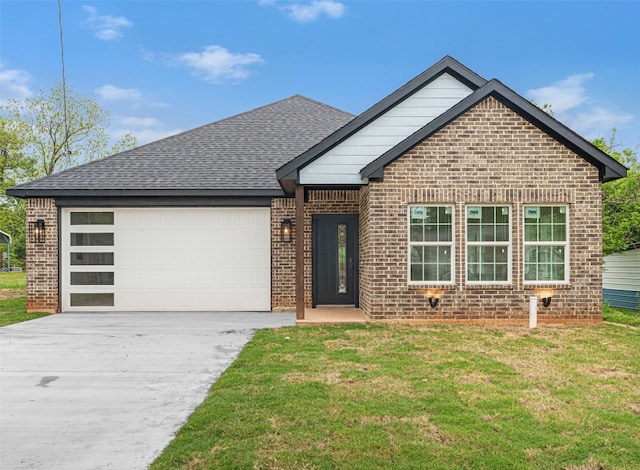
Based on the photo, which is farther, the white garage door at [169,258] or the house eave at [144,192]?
the white garage door at [169,258]

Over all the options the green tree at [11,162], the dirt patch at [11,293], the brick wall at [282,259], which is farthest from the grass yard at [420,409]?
the green tree at [11,162]

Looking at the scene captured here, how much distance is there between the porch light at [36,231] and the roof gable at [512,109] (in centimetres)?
796

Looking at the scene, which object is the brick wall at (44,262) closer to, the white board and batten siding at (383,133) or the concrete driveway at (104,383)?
the concrete driveway at (104,383)

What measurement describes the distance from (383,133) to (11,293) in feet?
48.3

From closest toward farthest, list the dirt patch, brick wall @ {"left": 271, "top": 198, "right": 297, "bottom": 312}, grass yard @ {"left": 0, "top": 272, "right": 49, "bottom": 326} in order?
1. grass yard @ {"left": 0, "top": 272, "right": 49, "bottom": 326}
2. brick wall @ {"left": 271, "top": 198, "right": 297, "bottom": 312}
3. the dirt patch

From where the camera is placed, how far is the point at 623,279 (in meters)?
14.7

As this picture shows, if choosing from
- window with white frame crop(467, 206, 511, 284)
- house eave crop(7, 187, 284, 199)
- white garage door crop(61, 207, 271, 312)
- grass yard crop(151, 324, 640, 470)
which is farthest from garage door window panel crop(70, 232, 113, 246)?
window with white frame crop(467, 206, 511, 284)

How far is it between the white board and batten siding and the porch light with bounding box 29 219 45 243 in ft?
22.1

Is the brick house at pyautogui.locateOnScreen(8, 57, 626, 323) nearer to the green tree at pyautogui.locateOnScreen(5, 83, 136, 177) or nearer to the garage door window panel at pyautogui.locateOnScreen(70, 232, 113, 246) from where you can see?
the garage door window panel at pyautogui.locateOnScreen(70, 232, 113, 246)

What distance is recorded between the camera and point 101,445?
12.0ft

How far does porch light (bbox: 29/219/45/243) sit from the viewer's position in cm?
1116

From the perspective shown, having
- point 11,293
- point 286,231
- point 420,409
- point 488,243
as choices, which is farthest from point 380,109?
point 11,293

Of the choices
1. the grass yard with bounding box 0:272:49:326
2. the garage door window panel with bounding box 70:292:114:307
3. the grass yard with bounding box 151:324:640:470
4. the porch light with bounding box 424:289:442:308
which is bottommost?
the grass yard with bounding box 0:272:49:326

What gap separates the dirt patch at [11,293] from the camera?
1545 cm
